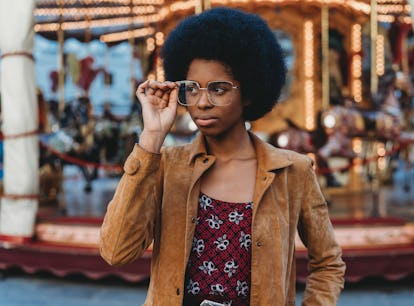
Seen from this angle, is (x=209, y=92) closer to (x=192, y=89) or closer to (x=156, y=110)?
(x=192, y=89)

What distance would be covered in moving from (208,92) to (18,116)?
13.4ft

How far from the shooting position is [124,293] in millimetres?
4859

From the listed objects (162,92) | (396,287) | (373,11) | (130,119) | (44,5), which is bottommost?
(396,287)

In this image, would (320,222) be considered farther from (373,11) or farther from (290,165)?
(373,11)

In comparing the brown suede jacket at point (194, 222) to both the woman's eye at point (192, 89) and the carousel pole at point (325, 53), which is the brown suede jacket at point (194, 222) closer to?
the woman's eye at point (192, 89)

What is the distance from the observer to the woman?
1.41 m

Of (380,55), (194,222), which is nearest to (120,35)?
(380,55)

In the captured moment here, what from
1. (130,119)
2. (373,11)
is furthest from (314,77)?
(130,119)

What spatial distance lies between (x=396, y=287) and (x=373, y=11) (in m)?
3.69

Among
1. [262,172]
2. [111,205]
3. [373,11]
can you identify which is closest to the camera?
[111,205]

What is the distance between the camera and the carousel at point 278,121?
5039mm

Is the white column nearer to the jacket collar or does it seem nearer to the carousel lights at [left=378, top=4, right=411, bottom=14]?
the jacket collar

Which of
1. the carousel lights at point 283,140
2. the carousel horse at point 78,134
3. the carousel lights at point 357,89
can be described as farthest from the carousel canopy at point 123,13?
the carousel lights at point 283,140

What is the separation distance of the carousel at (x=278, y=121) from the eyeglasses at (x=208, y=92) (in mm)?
2171
